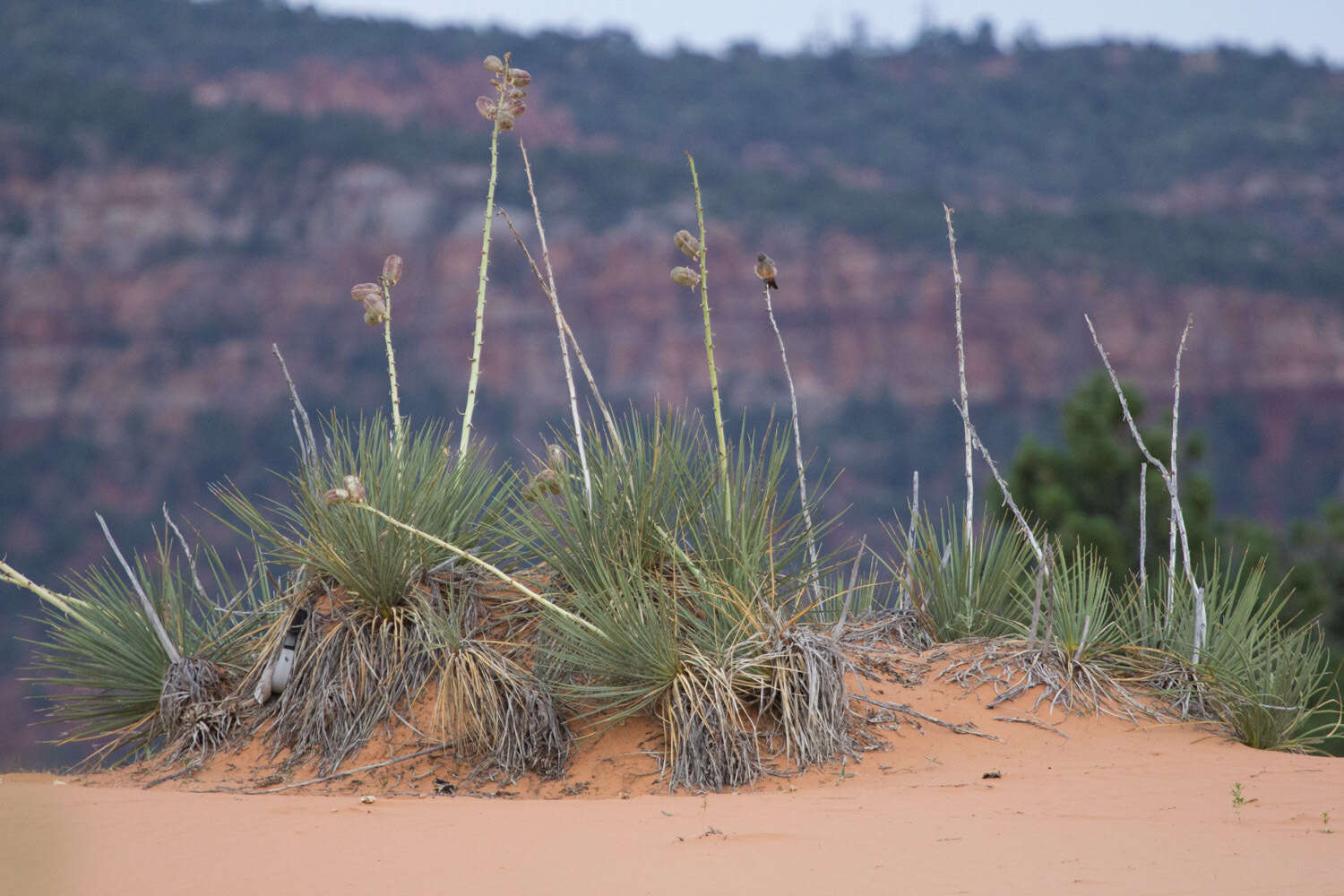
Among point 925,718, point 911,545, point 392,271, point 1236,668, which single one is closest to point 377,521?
point 392,271

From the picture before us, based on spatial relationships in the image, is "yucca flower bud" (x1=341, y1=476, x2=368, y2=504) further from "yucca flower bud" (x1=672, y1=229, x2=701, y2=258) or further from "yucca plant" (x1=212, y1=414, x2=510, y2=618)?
"yucca flower bud" (x1=672, y1=229, x2=701, y2=258)

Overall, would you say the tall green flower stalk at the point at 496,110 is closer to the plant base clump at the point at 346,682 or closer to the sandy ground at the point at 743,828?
the plant base clump at the point at 346,682

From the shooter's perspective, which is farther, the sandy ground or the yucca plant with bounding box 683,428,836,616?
the yucca plant with bounding box 683,428,836,616

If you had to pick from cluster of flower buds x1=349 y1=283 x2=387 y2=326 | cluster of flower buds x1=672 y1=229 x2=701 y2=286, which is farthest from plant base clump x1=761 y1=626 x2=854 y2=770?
cluster of flower buds x1=349 y1=283 x2=387 y2=326

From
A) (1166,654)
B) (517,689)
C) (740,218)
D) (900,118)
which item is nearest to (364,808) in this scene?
(517,689)

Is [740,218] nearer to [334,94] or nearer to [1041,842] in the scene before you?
[334,94]

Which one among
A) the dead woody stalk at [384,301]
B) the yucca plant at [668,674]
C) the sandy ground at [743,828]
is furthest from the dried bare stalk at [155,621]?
the yucca plant at [668,674]

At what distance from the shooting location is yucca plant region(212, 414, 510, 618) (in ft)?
15.5

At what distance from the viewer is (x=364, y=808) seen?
388 cm

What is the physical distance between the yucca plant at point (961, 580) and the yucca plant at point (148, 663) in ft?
8.41

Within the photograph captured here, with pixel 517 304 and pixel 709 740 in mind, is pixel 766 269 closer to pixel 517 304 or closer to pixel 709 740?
pixel 709 740

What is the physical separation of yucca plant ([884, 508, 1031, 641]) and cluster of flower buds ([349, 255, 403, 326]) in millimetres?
2186

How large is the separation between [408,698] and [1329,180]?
58536 mm

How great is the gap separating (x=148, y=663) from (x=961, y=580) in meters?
3.13
